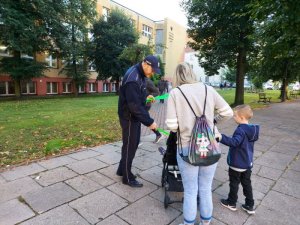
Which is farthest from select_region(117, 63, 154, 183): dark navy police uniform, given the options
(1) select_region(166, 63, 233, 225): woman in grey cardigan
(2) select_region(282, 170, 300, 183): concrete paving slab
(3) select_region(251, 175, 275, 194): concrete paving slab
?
(2) select_region(282, 170, 300, 183): concrete paving slab

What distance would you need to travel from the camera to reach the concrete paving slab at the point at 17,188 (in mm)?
3410

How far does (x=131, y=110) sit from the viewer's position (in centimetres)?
330

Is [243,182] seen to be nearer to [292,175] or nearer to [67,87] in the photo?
[292,175]

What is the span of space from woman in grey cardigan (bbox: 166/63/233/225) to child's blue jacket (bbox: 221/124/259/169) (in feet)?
1.58

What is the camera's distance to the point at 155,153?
5.51 meters

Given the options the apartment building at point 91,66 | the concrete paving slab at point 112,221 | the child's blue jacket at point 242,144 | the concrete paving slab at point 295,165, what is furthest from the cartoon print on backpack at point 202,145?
the apartment building at point 91,66

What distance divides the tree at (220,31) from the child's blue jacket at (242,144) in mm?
11875

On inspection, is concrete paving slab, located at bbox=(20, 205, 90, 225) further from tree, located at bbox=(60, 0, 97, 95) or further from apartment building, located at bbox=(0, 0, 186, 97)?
tree, located at bbox=(60, 0, 97, 95)

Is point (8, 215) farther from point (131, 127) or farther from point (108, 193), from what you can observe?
point (131, 127)

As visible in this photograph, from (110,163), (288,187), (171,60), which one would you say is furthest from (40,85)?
(171,60)

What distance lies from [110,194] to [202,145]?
186cm

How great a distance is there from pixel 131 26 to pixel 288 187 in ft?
89.2

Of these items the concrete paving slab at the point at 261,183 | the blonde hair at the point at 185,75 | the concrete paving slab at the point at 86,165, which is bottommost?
the concrete paving slab at the point at 261,183

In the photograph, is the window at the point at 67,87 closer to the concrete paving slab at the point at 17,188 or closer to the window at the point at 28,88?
the window at the point at 28,88
